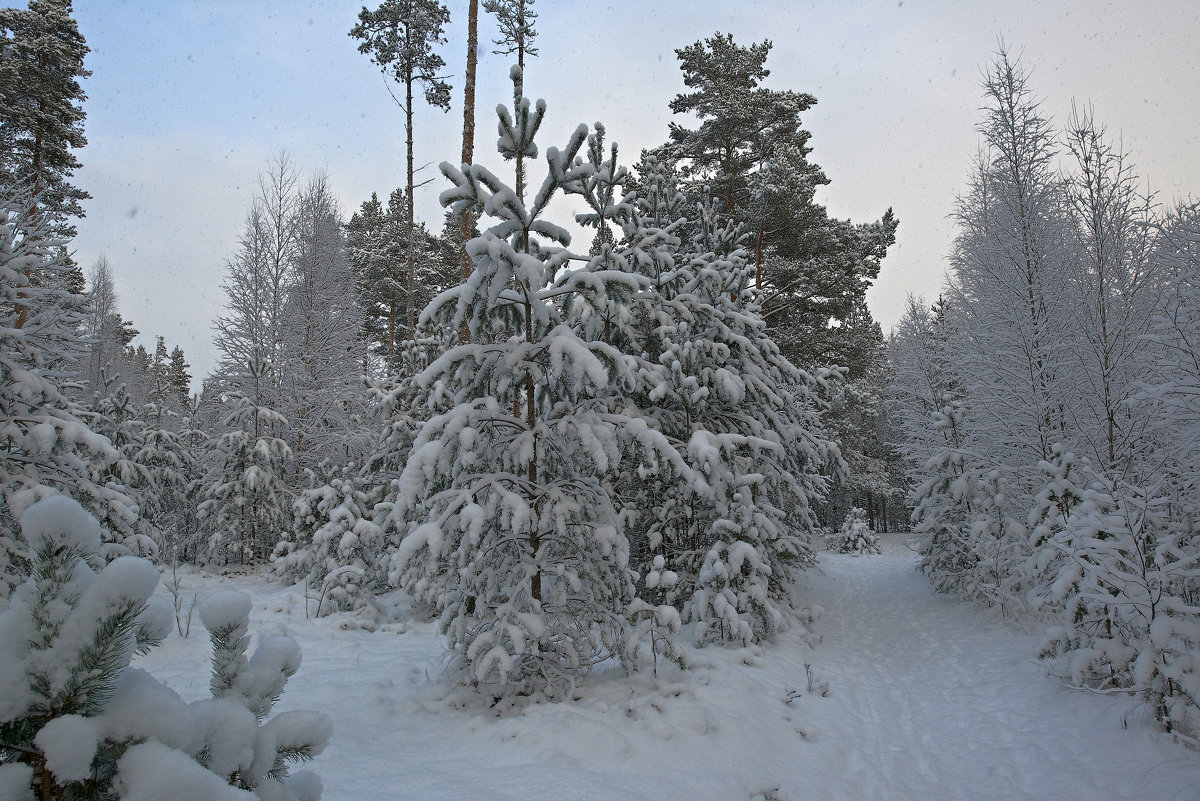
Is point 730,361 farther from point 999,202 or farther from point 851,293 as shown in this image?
point 851,293

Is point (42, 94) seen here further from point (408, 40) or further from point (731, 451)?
point (731, 451)

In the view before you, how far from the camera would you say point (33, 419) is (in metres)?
6.18

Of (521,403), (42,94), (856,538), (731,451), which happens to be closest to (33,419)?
(521,403)

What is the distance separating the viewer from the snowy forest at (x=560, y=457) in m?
1.55

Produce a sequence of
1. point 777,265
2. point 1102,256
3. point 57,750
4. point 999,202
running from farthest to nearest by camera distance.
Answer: point 777,265 < point 999,202 < point 1102,256 < point 57,750

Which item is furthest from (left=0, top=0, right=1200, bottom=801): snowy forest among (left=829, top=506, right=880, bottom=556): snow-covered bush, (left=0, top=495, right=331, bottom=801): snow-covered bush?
(left=829, top=506, right=880, bottom=556): snow-covered bush

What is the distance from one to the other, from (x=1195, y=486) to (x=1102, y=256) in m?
4.19

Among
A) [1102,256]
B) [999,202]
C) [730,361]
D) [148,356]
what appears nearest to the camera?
[1102,256]

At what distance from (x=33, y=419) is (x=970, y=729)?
10.3 m

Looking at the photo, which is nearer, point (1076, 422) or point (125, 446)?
point (1076, 422)

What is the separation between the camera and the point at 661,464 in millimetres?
5684

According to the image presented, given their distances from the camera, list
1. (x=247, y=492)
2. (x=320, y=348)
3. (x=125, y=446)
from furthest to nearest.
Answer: (x=320, y=348)
(x=125, y=446)
(x=247, y=492)

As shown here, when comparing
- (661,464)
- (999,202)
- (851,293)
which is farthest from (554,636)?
(851,293)

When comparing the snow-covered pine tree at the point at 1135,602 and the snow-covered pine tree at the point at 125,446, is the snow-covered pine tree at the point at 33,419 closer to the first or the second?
the snow-covered pine tree at the point at 125,446
